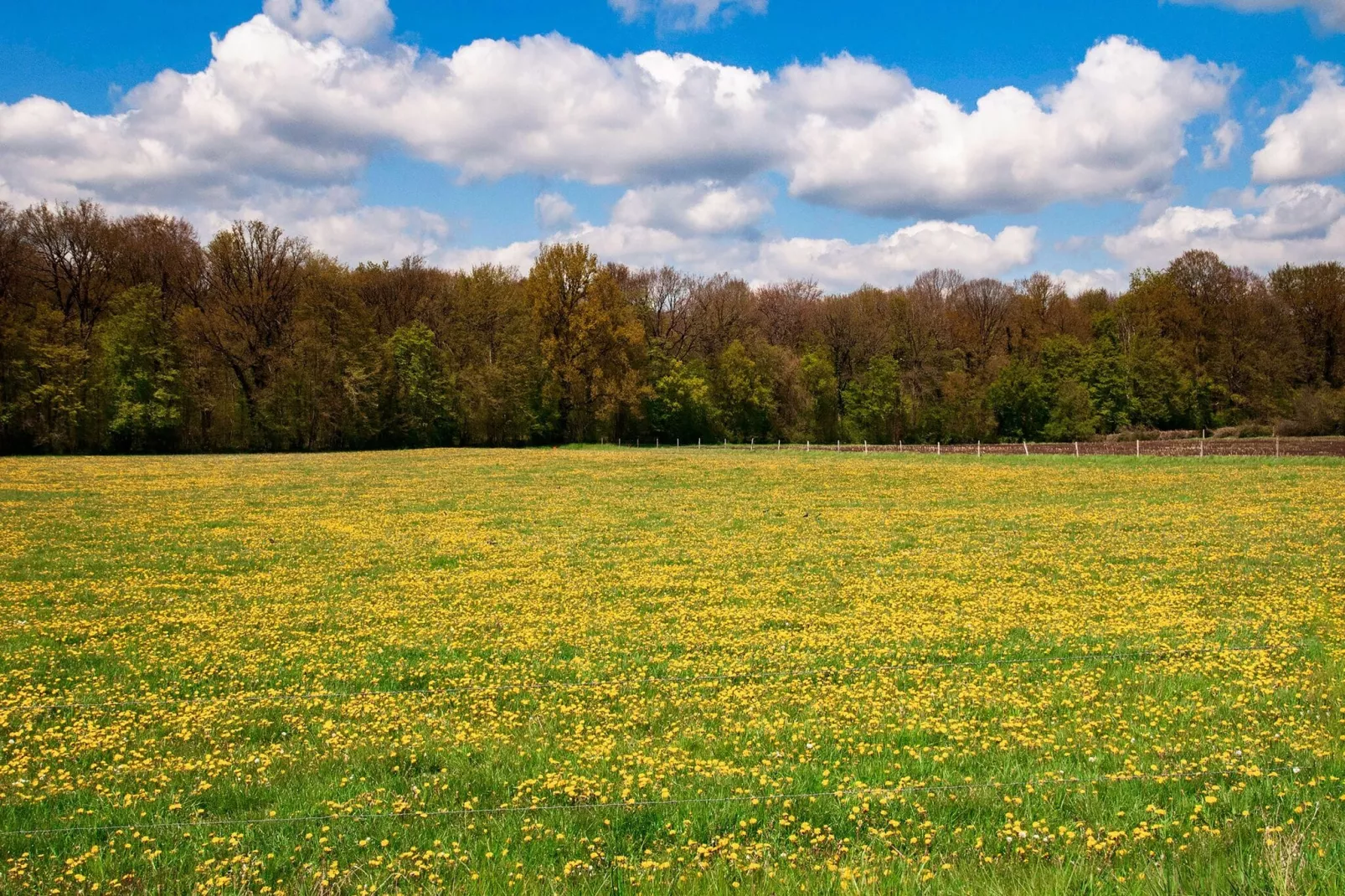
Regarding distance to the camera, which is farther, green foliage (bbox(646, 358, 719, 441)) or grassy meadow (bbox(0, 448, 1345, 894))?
green foliage (bbox(646, 358, 719, 441))

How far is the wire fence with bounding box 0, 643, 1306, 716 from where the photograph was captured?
9984mm

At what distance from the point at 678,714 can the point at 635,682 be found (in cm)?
122

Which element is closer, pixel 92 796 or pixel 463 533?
pixel 92 796

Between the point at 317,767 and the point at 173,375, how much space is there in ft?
242

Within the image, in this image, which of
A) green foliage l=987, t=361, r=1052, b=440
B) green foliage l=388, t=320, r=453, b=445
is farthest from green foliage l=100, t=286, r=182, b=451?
green foliage l=987, t=361, r=1052, b=440

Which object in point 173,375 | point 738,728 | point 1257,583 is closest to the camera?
point 738,728

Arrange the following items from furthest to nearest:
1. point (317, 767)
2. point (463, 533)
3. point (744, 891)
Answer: point (463, 533), point (317, 767), point (744, 891)

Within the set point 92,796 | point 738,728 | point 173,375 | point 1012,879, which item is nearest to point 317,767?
point 92,796

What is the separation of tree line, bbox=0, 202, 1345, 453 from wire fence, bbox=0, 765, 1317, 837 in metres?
73.6

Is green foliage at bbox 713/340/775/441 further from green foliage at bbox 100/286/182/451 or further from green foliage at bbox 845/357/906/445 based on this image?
green foliage at bbox 100/286/182/451

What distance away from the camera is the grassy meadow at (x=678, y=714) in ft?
20.4

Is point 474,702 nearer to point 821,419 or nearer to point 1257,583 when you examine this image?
point 1257,583

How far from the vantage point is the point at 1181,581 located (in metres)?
16.1

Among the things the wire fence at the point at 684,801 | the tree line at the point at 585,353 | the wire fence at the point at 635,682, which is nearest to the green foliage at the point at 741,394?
the tree line at the point at 585,353
